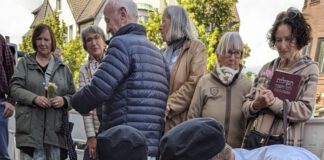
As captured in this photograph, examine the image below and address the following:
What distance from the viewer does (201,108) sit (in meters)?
3.49

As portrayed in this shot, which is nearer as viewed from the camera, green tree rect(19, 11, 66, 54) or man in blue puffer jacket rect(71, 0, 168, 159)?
man in blue puffer jacket rect(71, 0, 168, 159)

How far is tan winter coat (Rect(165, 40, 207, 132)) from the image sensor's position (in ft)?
11.6

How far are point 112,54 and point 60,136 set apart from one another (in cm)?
133

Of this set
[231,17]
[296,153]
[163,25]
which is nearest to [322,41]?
[231,17]

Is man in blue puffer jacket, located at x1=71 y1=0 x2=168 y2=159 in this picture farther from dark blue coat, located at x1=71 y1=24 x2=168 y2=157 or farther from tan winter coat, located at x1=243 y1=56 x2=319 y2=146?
tan winter coat, located at x1=243 y1=56 x2=319 y2=146

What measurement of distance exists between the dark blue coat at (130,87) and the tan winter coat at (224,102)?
421 mm

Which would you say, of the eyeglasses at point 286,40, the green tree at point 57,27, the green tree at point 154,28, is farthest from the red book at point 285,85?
the green tree at point 57,27

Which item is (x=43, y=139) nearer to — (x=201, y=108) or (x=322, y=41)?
(x=201, y=108)

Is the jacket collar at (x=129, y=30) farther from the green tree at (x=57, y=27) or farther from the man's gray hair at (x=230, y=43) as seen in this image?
the green tree at (x=57, y=27)

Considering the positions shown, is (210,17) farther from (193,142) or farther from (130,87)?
(193,142)

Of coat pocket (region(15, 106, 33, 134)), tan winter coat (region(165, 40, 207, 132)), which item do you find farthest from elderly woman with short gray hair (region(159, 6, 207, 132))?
coat pocket (region(15, 106, 33, 134))

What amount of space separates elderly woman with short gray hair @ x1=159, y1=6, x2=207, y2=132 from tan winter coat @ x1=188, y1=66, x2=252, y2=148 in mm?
95

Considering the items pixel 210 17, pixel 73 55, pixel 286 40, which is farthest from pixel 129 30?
pixel 73 55

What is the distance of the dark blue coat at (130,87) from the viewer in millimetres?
2910
